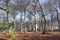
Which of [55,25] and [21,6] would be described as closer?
[21,6]

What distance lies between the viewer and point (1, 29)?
2363 inches

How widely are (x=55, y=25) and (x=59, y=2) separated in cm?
4347

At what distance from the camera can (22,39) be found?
19203 millimetres

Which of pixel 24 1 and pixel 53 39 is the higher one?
pixel 24 1

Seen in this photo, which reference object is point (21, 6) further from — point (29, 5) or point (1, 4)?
point (1, 4)

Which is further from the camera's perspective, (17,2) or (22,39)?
(17,2)

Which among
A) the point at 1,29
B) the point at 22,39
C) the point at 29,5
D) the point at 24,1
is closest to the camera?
the point at 22,39

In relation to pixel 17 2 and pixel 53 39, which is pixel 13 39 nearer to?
pixel 53 39

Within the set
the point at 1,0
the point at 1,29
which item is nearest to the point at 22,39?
the point at 1,0

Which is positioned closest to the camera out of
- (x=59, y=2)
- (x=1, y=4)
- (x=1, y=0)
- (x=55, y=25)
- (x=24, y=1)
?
(x=1, y=0)

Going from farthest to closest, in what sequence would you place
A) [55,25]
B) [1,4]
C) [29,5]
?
[55,25]
[29,5]
[1,4]

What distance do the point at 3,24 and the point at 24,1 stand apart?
29157 millimetres

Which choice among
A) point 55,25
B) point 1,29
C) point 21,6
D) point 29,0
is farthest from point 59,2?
point 55,25

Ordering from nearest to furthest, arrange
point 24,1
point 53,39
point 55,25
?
point 53,39 → point 24,1 → point 55,25
